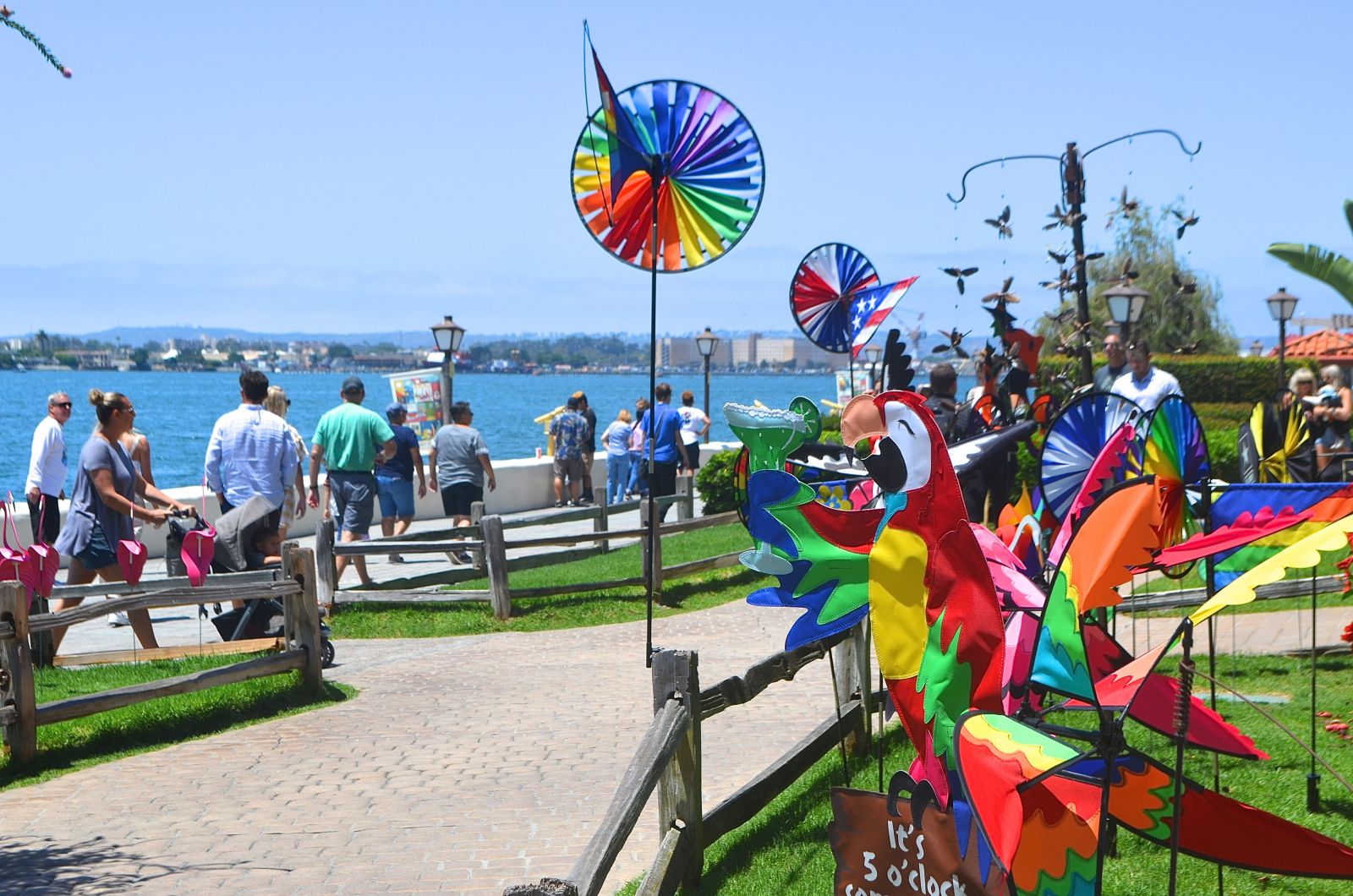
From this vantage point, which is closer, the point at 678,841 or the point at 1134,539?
the point at 1134,539

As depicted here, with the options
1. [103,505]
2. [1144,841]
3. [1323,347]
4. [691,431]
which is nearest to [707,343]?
[691,431]

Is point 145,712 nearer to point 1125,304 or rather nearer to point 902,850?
point 902,850

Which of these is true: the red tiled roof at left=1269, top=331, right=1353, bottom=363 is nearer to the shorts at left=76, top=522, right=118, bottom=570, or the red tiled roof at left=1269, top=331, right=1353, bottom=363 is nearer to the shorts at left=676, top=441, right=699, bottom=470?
the shorts at left=676, top=441, right=699, bottom=470

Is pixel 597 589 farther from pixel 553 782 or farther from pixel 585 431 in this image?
pixel 585 431

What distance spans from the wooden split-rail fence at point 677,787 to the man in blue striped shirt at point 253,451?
527cm

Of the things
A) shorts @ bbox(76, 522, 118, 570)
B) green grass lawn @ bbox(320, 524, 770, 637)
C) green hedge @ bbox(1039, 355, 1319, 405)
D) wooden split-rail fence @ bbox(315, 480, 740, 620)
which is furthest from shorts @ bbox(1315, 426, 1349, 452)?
green hedge @ bbox(1039, 355, 1319, 405)

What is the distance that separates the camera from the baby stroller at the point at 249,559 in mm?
9359

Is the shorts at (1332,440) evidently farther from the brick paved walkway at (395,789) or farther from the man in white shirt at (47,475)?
the man in white shirt at (47,475)

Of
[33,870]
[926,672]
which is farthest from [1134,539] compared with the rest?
[33,870]

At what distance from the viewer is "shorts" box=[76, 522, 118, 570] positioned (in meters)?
9.41

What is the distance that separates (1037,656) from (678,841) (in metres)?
2.05

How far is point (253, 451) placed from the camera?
1008 cm

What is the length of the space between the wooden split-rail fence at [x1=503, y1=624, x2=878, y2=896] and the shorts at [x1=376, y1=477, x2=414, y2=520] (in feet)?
29.7

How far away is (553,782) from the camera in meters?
6.90
